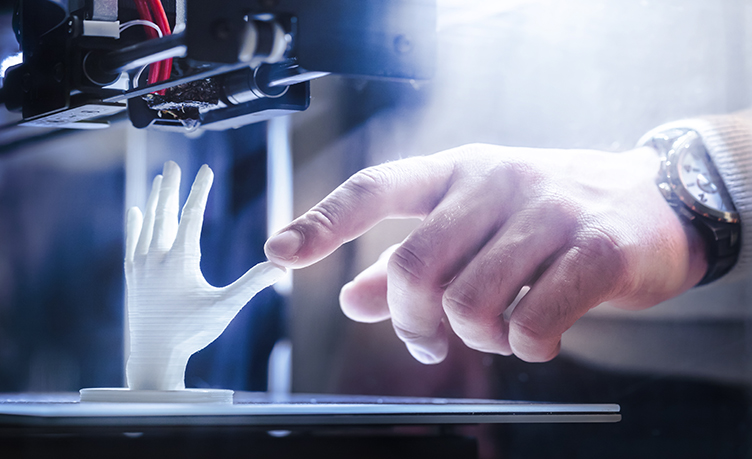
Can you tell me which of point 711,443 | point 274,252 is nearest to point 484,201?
point 274,252

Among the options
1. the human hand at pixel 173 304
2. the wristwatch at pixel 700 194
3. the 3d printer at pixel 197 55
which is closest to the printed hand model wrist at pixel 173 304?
the human hand at pixel 173 304

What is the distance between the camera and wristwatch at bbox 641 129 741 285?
2.18 ft

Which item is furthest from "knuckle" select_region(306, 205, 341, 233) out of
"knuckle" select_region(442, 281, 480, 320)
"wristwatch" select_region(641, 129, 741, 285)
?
"wristwatch" select_region(641, 129, 741, 285)

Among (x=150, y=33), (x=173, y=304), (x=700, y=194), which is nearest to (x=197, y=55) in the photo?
(x=150, y=33)

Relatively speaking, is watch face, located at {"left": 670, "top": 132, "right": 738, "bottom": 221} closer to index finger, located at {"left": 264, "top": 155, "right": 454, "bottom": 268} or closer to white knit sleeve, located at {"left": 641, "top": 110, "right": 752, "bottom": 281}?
white knit sleeve, located at {"left": 641, "top": 110, "right": 752, "bottom": 281}

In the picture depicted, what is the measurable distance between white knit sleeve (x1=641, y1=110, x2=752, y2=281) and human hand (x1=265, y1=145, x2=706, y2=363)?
0.47 feet

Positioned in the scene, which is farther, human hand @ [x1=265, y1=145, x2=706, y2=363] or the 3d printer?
human hand @ [x1=265, y1=145, x2=706, y2=363]

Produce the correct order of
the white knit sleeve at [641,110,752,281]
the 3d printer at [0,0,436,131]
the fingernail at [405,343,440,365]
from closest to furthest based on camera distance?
the 3d printer at [0,0,436,131], the fingernail at [405,343,440,365], the white knit sleeve at [641,110,752,281]

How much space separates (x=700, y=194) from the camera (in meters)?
0.68

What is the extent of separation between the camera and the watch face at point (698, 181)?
667 mm

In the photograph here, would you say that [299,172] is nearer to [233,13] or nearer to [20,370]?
[20,370]

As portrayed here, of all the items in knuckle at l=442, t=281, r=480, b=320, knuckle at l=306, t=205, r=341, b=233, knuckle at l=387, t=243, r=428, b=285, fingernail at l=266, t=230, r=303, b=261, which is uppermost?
knuckle at l=306, t=205, r=341, b=233

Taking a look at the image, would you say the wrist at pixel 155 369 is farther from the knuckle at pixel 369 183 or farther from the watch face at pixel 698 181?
the watch face at pixel 698 181

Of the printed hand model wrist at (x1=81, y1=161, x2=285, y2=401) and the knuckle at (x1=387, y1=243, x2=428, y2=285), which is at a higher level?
the knuckle at (x1=387, y1=243, x2=428, y2=285)
